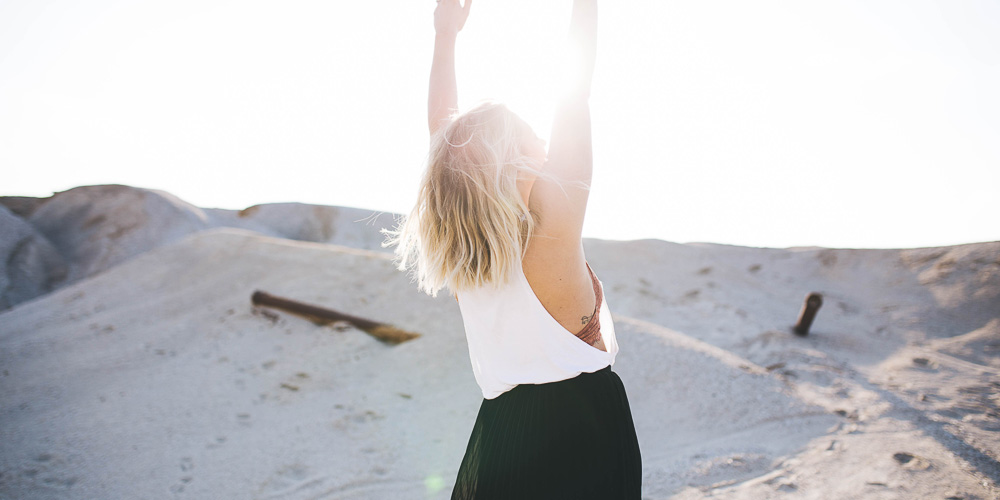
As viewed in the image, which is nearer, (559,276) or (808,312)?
(559,276)

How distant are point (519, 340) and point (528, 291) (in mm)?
143

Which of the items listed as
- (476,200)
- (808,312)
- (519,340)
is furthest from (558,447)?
Answer: (808,312)

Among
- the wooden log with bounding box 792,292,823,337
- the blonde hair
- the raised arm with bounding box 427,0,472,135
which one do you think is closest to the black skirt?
the blonde hair

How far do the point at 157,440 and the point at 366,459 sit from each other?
5.49ft

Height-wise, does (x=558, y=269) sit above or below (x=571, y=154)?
below

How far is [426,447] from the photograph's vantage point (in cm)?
396

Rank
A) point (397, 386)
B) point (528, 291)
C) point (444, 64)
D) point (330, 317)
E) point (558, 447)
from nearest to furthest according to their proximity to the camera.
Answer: point (528, 291) < point (558, 447) < point (444, 64) < point (397, 386) < point (330, 317)

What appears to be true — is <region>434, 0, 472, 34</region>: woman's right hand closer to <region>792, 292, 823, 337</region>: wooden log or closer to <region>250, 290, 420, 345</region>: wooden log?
<region>250, 290, 420, 345</region>: wooden log

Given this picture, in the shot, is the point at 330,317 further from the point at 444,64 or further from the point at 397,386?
the point at 444,64

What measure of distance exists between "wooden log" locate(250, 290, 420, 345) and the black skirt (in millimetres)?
4457

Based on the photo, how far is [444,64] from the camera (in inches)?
65.5

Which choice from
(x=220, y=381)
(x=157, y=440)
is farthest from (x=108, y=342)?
(x=157, y=440)

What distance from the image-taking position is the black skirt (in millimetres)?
1249

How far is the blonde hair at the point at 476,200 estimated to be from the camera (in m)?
1.07
